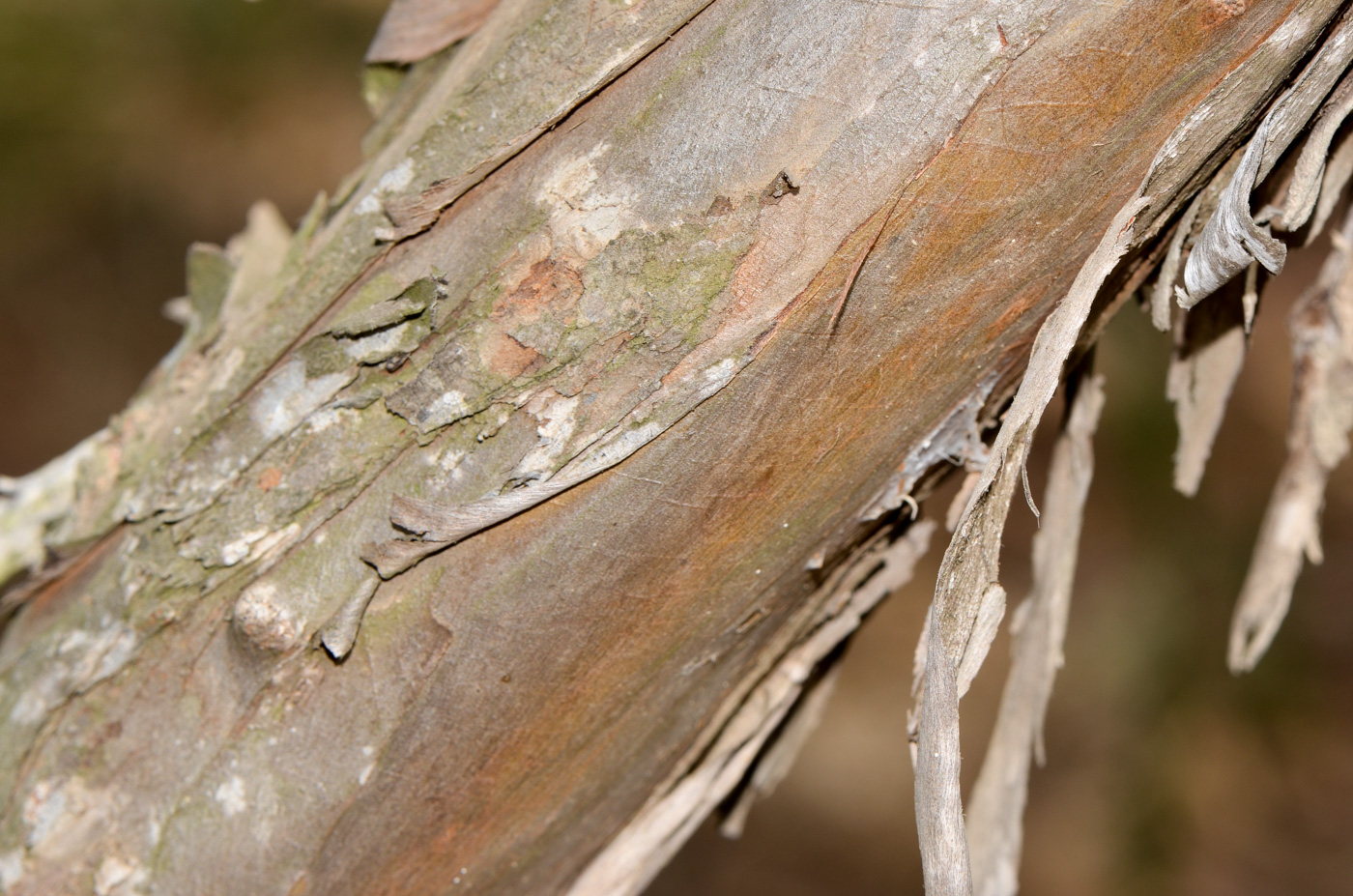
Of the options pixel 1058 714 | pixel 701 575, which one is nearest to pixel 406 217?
pixel 701 575

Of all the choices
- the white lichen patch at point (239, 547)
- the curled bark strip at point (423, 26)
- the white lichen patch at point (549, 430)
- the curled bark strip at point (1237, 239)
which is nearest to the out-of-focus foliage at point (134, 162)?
the curled bark strip at point (423, 26)

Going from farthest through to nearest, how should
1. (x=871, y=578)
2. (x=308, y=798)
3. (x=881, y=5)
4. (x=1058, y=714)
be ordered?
(x=1058, y=714) → (x=871, y=578) → (x=308, y=798) → (x=881, y=5)

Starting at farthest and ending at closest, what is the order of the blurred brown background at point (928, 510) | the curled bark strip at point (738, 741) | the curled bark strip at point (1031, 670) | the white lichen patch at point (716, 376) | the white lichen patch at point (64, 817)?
the blurred brown background at point (928, 510)
the curled bark strip at point (1031, 670)
the curled bark strip at point (738, 741)
the white lichen patch at point (64, 817)
the white lichen patch at point (716, 376)

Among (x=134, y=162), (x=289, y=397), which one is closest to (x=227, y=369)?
(x=289, y=397)

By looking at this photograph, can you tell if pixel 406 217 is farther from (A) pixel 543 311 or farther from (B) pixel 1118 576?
(B) pixel 1118 576

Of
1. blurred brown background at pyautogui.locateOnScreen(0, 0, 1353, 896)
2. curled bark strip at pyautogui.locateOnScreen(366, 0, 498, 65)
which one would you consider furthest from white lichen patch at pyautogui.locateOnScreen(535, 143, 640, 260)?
blurred brown background at pyautogui.locateOnScreen(0, 0, 1353, 896)

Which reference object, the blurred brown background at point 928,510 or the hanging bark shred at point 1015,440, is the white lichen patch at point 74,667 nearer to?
the hanging bark shred at point 1015,440
